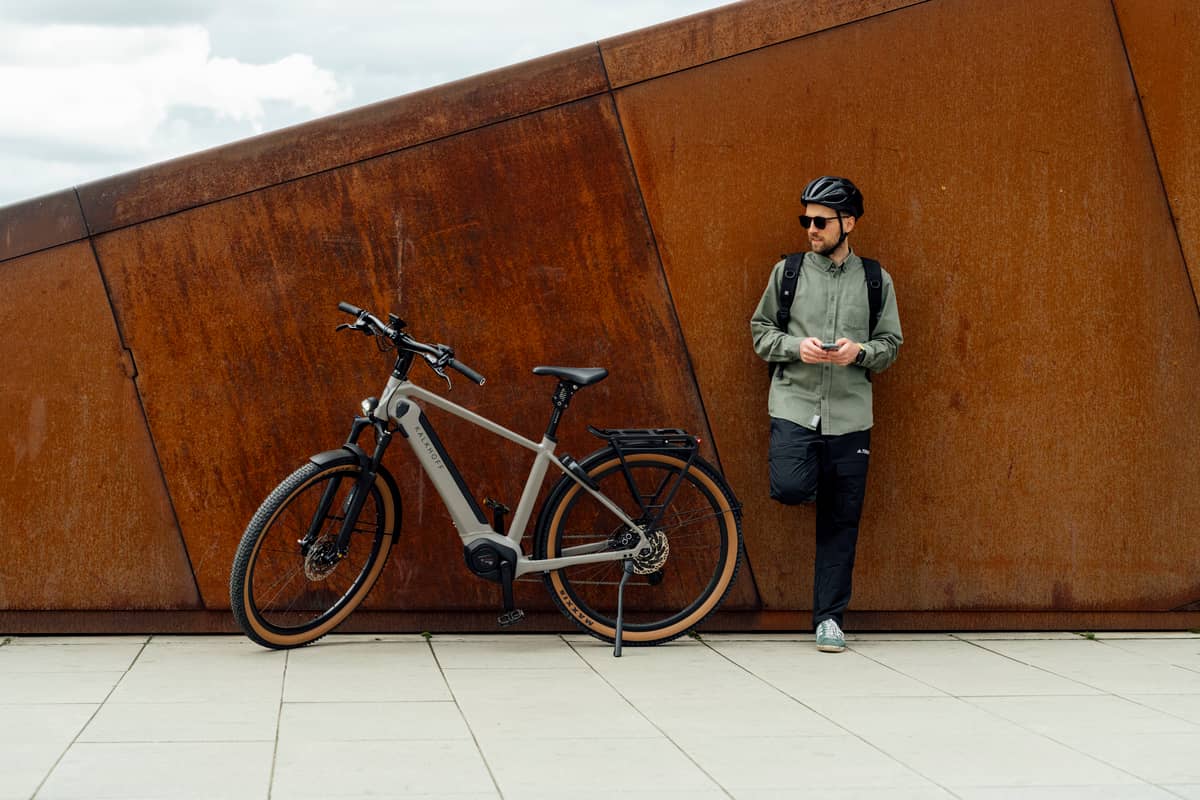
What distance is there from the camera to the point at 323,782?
3.86 metres

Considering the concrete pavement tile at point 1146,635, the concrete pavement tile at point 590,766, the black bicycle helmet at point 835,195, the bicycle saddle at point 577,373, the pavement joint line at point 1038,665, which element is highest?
the black bicycle helmet at point 835,195

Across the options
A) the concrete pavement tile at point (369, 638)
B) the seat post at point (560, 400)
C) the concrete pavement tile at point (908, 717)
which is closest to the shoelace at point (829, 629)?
the concrete pavement tile at point (908, 717)

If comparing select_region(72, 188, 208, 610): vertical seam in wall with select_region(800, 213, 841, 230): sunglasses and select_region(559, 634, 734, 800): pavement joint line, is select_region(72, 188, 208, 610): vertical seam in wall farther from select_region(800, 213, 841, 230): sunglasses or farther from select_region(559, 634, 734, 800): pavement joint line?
select_region(800, 213, 841, 230): sunglasses

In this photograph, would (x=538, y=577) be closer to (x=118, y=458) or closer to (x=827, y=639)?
(x=827, y=639)

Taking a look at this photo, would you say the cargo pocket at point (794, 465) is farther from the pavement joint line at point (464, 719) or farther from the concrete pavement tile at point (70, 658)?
the concrete pavement tile at point (70, 658)

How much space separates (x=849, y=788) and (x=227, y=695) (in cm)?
236

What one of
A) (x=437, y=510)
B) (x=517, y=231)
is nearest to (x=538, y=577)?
(x=437, y=510)

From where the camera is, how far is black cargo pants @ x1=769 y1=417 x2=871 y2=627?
236 inches

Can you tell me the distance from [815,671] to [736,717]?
38.1 inches

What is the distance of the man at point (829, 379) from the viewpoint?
5984 mm

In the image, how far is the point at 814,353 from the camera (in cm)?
582

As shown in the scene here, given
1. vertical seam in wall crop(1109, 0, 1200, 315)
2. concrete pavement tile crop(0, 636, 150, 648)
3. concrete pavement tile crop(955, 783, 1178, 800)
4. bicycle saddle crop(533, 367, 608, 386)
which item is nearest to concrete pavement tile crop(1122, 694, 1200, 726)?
concrete pavement tile crop(955, 783, 1178, 800)

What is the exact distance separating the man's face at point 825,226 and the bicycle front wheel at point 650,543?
114 cm

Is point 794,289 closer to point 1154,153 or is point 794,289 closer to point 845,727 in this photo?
point 1154,153
